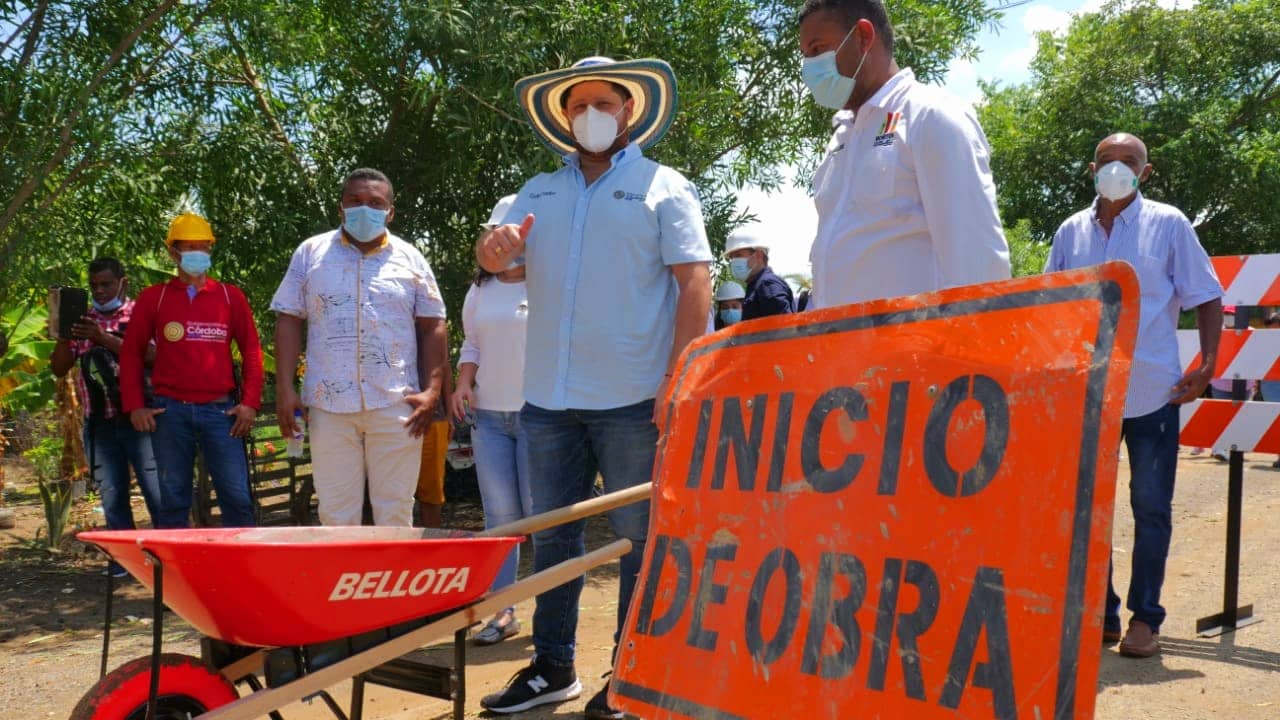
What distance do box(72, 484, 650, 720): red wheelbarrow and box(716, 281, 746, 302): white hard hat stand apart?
20.1 feet

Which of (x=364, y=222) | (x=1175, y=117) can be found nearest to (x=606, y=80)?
(x=364, y=222)

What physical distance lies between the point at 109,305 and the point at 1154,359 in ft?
19.7

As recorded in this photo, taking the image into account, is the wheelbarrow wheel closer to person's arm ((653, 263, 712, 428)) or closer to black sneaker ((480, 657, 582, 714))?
black sneaker ((480, 657, 582, 714))

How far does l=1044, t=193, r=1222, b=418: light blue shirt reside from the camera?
4.70 metres

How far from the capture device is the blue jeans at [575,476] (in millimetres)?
3947

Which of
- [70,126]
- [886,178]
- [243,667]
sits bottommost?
[243,667]

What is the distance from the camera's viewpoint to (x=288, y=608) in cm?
281

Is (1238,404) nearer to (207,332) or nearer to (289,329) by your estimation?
(289,329)

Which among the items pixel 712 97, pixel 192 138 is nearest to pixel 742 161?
pixel 712 97

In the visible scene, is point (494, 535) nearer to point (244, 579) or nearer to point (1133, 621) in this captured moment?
point (244, 579)

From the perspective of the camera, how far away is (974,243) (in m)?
2.65

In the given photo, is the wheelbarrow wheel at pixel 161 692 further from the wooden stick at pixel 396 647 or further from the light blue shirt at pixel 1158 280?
the light blue shirt at pixel 1158 280

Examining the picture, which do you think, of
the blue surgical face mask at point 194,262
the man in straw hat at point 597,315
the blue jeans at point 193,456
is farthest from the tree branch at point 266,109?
the man in straw hat at point 597,315

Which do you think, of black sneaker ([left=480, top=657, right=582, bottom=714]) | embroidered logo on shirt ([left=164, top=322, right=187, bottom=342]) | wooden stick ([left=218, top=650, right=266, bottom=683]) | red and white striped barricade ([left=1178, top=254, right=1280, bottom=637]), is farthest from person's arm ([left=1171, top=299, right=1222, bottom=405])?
embroidered logo on shirt ([left=164, top=322, right=187, bottom=342])
